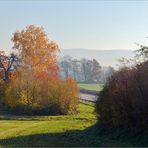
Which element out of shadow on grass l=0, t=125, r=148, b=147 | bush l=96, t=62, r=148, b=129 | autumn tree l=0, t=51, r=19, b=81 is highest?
autumn tree l=0, t=51, r=19, b=81

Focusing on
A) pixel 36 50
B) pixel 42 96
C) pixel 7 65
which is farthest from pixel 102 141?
pixel 7 65

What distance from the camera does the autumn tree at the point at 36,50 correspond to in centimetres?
6994

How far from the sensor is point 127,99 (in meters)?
25.6

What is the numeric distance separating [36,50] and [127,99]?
152 ft

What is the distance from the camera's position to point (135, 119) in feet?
82.3

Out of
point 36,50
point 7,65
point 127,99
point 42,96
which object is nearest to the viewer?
point 127,99

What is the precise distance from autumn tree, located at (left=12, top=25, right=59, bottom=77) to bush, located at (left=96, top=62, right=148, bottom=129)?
41.5m

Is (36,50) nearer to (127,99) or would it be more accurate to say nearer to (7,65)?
(7,65)

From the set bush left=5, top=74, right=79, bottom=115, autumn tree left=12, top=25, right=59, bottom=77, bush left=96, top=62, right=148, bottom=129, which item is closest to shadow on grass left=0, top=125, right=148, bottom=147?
bush left=96, top=62, right=148, bottom=129

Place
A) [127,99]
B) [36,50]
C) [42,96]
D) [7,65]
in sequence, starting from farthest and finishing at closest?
[7,65], [36,50], [42,96], [127,99]

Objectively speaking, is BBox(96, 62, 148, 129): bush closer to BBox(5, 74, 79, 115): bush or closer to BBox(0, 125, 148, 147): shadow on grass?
BBox(0, 125, 148, 147): shadow on grass

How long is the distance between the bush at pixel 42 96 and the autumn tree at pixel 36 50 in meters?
3.43

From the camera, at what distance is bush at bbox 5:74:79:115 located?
6265 cm

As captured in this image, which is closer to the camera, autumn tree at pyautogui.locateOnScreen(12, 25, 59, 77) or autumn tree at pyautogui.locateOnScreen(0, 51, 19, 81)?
autumn tree at pyautogui.locateOnScreen(12, 25, 59, 77)
